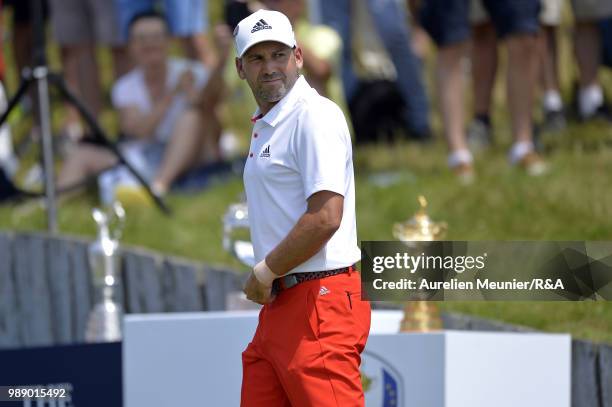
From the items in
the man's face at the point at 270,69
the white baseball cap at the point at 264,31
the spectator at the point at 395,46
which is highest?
the spectator at the point at 395,46

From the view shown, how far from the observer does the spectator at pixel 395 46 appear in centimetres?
959

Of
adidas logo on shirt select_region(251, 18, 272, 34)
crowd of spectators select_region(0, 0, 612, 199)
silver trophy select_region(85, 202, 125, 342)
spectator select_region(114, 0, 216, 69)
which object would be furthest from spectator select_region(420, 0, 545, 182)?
adidas logo on shirt select_region(251, 18, 272, 34)

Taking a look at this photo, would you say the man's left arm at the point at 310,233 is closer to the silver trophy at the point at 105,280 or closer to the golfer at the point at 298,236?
the golfer at the point at 298,236

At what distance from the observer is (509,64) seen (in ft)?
27.6

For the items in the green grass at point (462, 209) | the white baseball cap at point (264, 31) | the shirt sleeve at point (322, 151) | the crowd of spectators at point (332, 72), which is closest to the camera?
the shirt sleeve at point (322, 151)

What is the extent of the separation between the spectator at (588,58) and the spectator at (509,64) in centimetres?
71

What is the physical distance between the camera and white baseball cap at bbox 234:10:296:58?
417 centimetres

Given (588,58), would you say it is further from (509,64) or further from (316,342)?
(316,342)

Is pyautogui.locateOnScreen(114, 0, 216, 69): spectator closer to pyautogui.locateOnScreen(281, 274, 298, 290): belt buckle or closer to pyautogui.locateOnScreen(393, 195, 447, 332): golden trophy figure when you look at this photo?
pyautogui.locateOnScreen(393, 195, 447, 332): golden trophy figure

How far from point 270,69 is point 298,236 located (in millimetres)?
508

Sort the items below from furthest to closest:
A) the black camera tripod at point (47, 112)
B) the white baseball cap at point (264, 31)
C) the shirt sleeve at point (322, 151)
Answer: the black camera tripod at point (47, 112)
the white baseball cap at point (264, 31)
the shirt sleeve at point (322, 151)

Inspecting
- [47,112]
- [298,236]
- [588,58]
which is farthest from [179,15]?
[298,236]

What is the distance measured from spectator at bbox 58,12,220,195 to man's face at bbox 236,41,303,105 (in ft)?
17.7

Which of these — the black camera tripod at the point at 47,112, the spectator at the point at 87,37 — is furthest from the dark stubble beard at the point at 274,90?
the spectator at the point at 87,37
